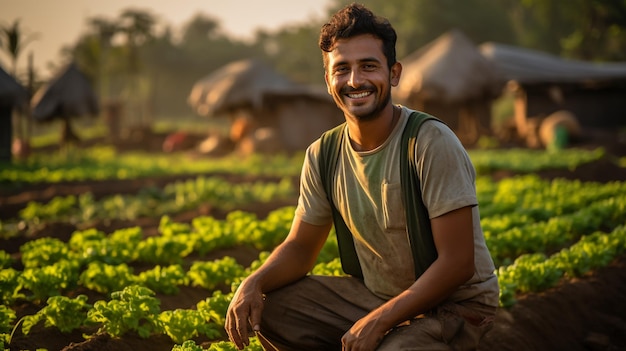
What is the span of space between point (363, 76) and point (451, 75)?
69.5ft

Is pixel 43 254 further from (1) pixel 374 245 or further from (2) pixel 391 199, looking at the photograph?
(2) pixel 391 199

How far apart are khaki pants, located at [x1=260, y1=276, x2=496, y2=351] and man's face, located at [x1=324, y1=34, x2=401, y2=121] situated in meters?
0.91

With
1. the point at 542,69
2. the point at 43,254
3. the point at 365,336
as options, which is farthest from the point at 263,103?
the point at 365,336

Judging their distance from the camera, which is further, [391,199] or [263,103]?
[263,103]

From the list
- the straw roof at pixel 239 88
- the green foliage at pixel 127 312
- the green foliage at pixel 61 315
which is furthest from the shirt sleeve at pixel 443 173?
the straw roof at pixel 239 88

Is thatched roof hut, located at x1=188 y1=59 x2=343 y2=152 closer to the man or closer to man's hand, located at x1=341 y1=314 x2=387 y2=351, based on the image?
the man

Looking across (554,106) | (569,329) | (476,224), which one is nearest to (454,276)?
(476,224)

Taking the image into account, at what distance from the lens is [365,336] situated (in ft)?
10.2

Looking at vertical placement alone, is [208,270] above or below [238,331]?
below

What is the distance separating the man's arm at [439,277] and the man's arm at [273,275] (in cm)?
56

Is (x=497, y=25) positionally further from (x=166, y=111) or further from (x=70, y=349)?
(x=70, y=349)

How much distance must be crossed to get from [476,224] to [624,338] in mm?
2404

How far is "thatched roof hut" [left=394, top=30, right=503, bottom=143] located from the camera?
23859mm

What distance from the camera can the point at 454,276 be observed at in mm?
3162
